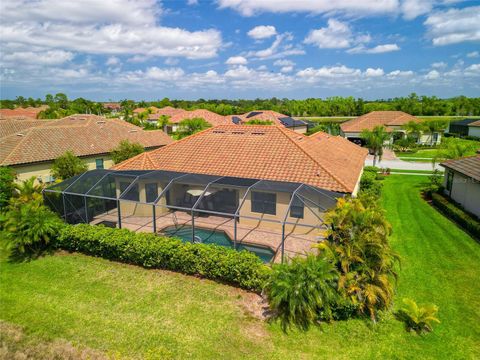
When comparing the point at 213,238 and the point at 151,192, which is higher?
the point at 151,192

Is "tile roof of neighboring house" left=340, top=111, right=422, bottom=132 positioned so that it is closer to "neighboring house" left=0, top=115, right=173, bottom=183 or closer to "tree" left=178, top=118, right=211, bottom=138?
"tree" left=178, top=118, right=211, bottom=138

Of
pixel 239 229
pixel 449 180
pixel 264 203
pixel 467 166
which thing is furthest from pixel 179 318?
pixel 449 180

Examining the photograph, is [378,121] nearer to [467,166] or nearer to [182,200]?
[467,166]

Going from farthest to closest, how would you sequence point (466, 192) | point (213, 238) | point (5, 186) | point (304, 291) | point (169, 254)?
point (466, 192), point (5, 186), point (213, 238), point (169, 254), point (304, 291)

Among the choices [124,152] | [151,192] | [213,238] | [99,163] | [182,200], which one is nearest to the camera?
[213,238]

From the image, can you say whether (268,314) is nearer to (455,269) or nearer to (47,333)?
(47,333)

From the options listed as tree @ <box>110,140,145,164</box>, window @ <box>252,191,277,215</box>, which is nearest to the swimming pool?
window @ <box>252,191,277,215</box>
